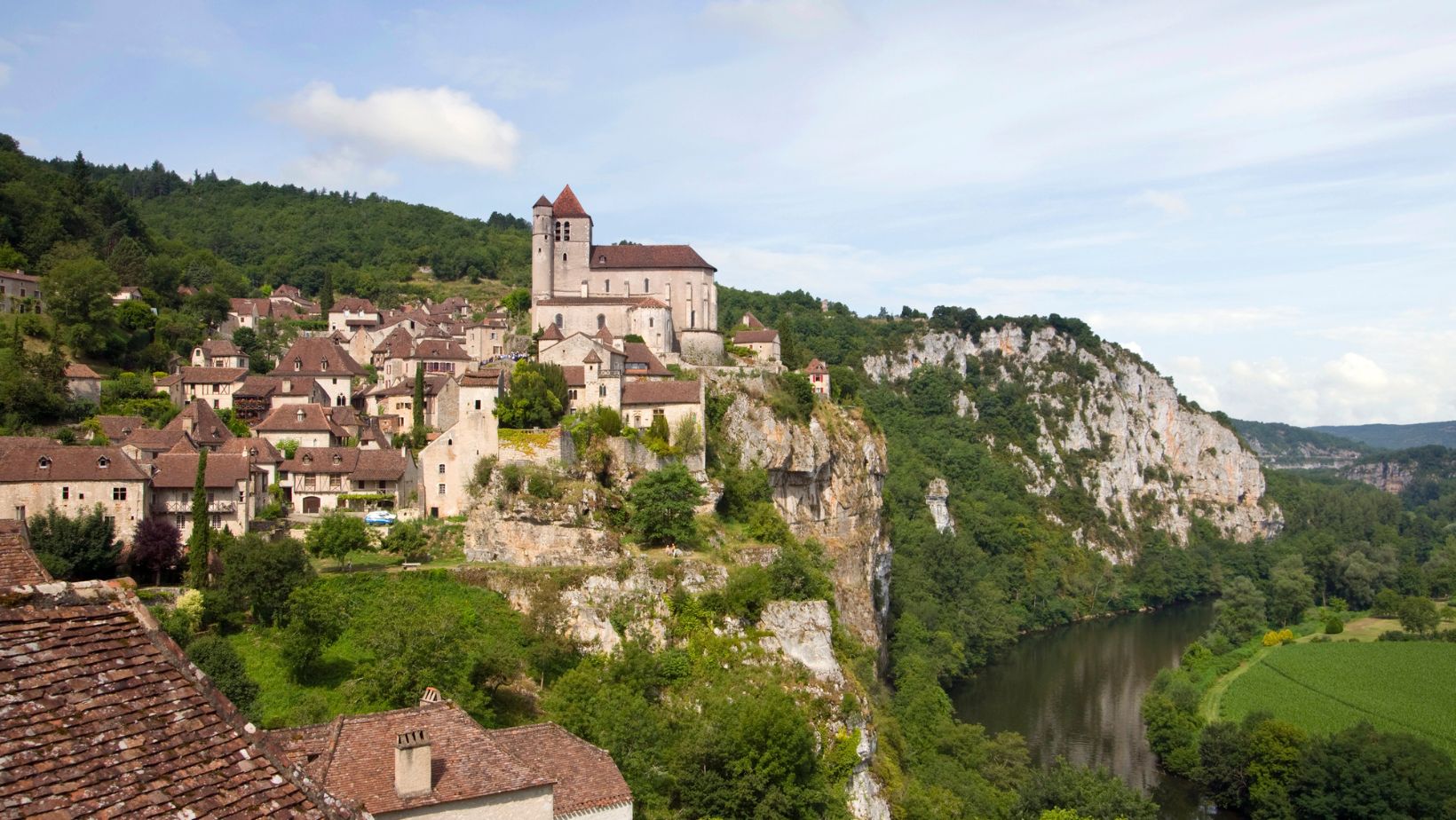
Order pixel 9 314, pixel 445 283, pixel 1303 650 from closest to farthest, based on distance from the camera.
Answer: pixel 9 314 < pixel 1303 650 < pixel 445 283

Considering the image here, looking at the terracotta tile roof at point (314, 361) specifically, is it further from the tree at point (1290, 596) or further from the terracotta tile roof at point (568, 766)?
the tree at point (1290, 596)

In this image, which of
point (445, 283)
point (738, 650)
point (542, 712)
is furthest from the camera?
point (445, 283)

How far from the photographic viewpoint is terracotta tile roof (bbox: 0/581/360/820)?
5809 mm

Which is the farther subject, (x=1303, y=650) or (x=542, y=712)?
(x=1303, y=650)

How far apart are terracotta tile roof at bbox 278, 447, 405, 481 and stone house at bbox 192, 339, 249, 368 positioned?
16774 mm

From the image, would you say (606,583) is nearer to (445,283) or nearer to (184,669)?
Result: (184,669)

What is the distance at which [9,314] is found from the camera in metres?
62.1

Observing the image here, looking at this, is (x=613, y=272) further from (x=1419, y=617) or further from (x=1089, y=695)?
(x=1419, y=617)

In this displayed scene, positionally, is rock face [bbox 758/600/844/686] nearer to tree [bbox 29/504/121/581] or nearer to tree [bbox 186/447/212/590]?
tree [bbox 186/447/212/590]

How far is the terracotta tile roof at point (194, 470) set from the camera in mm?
→ 41344

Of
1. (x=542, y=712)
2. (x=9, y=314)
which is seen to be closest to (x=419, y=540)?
(x=542, y=712)

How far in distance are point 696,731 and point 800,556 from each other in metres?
17.8

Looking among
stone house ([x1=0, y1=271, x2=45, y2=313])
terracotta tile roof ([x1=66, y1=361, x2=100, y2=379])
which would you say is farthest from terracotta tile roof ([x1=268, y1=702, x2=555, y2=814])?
stone house ([x1=0, y1=271, x2=45, y2=313])

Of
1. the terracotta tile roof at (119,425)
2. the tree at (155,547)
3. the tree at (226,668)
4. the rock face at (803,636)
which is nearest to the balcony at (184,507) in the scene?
the tree at (155,547)
